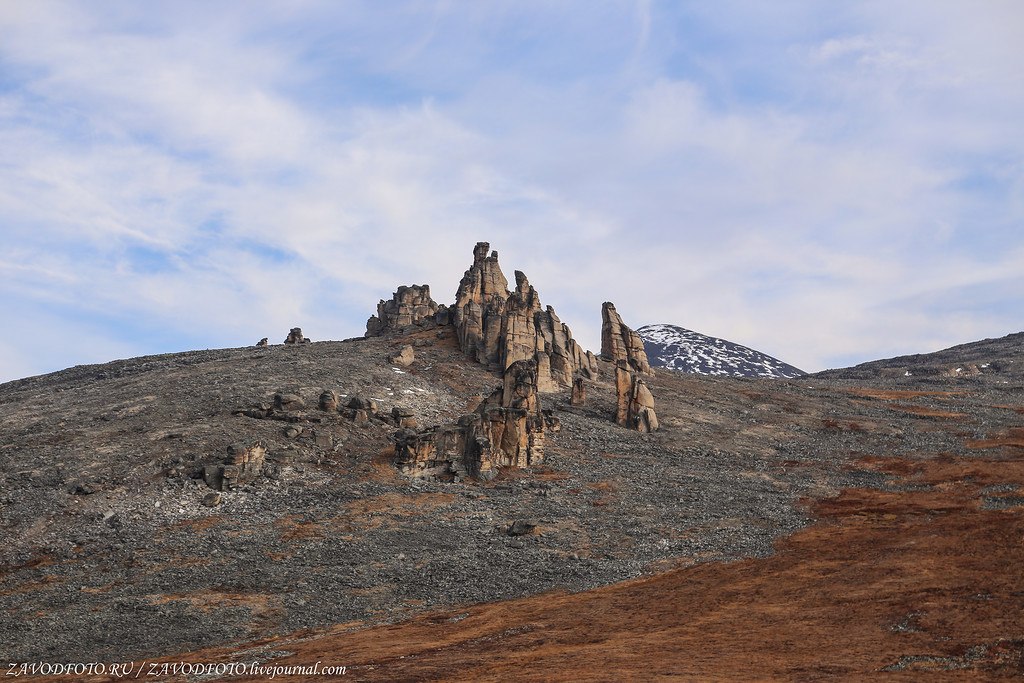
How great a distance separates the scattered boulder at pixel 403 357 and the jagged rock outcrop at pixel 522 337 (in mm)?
7141

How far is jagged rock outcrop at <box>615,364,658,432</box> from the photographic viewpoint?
7244 centimetres

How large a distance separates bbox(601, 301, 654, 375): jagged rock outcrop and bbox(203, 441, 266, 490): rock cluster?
5601cm

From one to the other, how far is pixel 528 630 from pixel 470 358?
56639 millimetres

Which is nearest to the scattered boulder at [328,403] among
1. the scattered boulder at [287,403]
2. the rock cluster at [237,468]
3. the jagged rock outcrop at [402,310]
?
the scattered boulder at [287,403]

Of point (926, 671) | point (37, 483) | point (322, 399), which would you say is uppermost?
point (322, 399)

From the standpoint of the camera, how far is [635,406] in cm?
7375

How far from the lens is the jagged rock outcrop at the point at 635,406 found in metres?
72.4

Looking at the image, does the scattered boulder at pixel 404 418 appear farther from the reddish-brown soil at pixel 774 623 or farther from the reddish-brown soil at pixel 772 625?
the reddish-brown soil at pixel 774 623

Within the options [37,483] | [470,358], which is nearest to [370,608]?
[37,483]

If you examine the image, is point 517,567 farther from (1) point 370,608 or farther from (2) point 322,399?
(2) point 322,399

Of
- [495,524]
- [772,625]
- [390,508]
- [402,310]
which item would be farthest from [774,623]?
[402,310]

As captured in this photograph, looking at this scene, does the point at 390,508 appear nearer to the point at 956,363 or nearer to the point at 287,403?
the point at 287,403

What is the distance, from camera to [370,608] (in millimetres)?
36719

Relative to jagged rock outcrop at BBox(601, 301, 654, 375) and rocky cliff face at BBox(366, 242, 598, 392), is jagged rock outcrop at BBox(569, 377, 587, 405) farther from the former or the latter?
jagged rock outcrop at BBox(601, 301, 654, 375)
